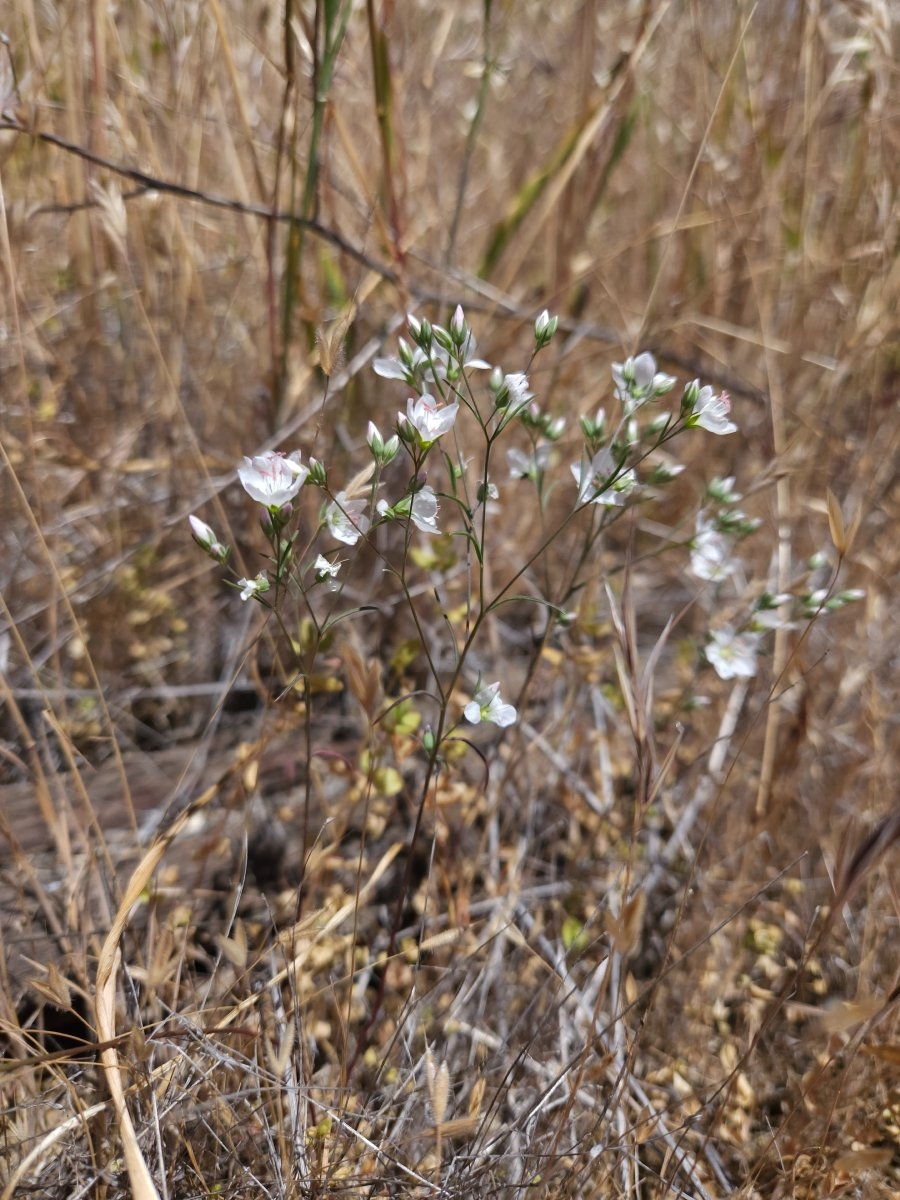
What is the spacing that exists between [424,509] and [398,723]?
1.58 ft

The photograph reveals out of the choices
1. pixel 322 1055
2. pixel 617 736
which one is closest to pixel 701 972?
pixel 617 736

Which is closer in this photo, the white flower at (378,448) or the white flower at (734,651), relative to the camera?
the white flower at (378,448)

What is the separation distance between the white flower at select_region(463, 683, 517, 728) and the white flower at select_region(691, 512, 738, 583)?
15.8 inches

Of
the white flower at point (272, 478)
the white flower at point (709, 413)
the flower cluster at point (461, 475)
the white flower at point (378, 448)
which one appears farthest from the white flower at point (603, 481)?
the white flower at point (272, 478)

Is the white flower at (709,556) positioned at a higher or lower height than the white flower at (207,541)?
lower

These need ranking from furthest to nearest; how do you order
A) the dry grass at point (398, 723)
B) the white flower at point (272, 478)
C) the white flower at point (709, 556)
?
the white flower at point (709, 556), the dry grass at point (398, 723), the white flower at point (272, 478)

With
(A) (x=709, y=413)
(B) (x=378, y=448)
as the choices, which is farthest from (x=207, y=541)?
(A) (x=709, y=413)

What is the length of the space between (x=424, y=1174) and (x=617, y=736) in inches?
35.4

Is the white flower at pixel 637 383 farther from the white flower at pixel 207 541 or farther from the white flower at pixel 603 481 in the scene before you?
the white flower at pixel 207 541

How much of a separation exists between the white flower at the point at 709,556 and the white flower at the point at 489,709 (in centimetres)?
40

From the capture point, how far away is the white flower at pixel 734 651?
1357 millimetres

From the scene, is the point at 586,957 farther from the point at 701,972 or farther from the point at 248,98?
the point at 248,98

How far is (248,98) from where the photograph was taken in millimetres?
2066

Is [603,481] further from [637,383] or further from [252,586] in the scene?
[252,586]
